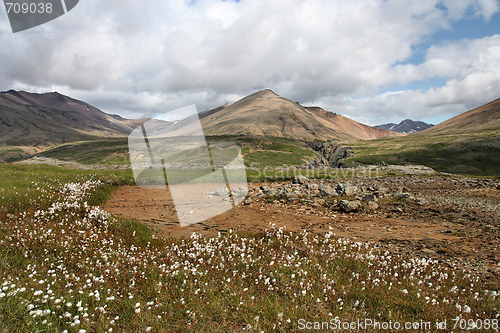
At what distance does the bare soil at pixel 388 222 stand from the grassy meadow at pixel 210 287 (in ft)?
5.39

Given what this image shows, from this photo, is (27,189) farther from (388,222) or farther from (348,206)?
(388,222)

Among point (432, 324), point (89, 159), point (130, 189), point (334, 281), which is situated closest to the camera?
point (432, 324)

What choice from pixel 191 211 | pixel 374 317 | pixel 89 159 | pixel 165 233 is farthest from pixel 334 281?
pixel 89 159

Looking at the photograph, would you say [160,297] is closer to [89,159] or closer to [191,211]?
[191,211]

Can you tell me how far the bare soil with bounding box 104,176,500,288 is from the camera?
27.3 ft

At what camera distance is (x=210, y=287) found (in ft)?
18.0

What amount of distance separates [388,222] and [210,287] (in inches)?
412

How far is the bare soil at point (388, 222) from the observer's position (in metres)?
8.34

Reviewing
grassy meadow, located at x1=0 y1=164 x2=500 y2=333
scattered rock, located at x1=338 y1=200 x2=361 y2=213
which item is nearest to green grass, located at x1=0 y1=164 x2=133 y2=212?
grassy meadow, located at x1=0 y1=164 x2=500 y2=333

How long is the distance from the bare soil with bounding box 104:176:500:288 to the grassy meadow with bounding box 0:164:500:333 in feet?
5.39

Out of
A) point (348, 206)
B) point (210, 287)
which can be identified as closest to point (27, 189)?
point (210, 287)

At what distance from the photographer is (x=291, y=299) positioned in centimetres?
515

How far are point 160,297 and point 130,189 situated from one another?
58.1 feet

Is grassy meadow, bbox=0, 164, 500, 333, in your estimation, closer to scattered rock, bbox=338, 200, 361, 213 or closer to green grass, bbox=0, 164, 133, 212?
green grass, bbox=0, 164, 133, 212
